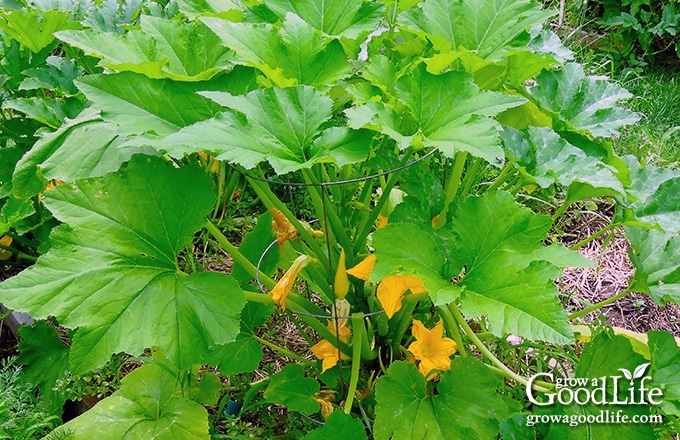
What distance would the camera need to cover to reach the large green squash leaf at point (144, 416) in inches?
60.6

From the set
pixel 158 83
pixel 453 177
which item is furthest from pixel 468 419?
pixel 158 83

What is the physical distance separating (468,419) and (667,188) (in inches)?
30.2

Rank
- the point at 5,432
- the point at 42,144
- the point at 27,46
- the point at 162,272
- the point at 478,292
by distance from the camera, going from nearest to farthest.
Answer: the point at 478,292
the point at 162,272
the point at 5,432
the point at 42,144
the point at 27,46

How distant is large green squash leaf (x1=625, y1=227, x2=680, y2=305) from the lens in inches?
60.4

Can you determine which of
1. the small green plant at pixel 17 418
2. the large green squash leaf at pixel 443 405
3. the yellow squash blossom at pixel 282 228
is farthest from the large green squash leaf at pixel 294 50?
the small green plant at pixel 17 418

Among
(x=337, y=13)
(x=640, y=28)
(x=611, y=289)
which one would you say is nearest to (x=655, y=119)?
(x=640, y=28)

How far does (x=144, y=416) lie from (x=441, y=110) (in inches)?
43.3

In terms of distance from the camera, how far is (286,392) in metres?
1.58

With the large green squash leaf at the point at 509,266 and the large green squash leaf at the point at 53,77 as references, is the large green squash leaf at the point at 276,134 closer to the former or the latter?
the large green squash leaf at the point at 509,266

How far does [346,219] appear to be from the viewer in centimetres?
178

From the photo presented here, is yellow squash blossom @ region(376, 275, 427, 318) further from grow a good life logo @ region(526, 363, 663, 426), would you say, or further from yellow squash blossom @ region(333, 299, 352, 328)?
grow a good life logo @ region(526, 363, 663, 426)

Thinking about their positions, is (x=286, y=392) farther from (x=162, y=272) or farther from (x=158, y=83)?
(x=158, y=83)

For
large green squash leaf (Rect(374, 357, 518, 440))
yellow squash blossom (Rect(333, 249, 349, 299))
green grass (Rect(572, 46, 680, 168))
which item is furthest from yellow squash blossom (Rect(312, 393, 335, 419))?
green grass (Rect(572, 46, 680, 168))

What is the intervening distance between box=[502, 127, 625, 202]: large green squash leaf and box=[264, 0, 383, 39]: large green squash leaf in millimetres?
413
